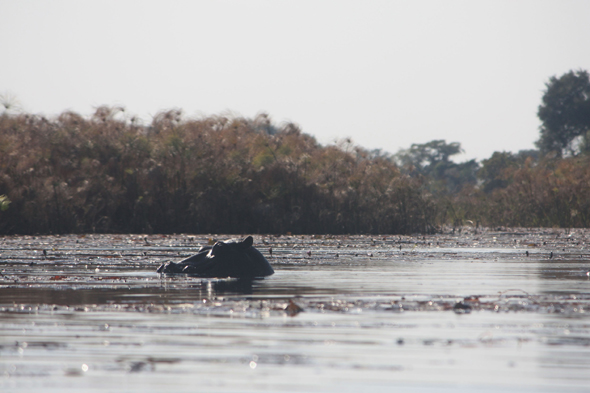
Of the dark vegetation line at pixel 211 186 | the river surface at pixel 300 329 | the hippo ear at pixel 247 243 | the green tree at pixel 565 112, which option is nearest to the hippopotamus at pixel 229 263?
the hippo ear at pixel 247 243

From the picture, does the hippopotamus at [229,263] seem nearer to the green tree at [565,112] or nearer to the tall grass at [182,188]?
the tall grass at [182,188]

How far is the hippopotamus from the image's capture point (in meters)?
12.6

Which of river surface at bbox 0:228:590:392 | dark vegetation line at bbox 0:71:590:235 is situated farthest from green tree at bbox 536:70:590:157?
river surface at bbox 0:228:590:392

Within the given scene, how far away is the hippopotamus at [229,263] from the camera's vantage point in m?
12.6

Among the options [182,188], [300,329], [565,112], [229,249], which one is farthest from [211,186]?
[565,112]

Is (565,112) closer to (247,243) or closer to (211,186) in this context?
(211,186)

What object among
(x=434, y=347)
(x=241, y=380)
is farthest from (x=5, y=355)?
(x=434, y=347)

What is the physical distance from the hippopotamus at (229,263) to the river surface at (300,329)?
342mm

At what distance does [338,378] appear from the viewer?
196 inches

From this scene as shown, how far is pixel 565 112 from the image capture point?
6856 cm

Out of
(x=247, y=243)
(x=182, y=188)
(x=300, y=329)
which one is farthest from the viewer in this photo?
(x=182, y=188)

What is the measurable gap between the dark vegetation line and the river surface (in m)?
11.5

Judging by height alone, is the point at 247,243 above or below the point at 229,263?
above

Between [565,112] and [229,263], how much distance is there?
60.2m
